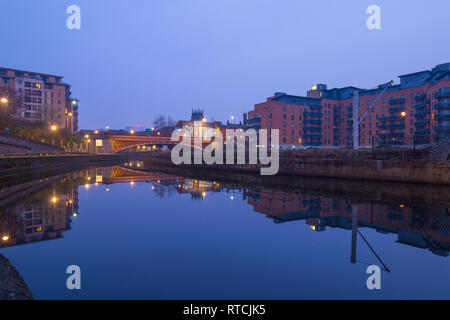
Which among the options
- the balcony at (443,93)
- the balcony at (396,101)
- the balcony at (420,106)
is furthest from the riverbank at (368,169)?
the balcony at (396,101)

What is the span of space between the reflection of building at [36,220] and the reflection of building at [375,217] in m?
9.44

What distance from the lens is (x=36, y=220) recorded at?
38.8ft

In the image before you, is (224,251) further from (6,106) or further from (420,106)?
(420,106)

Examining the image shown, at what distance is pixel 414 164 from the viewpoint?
22.0 m

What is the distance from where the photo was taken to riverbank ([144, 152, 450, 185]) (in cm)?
2091

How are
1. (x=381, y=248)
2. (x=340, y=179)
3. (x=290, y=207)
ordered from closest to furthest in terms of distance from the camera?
(x=381, y=248)
(x=290, y=207)
(x=340, y=179)

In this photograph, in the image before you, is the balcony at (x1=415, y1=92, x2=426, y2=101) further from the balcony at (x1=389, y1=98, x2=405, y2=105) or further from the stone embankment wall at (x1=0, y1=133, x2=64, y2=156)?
the stone embankment wall at (x1=0, y1=133, x2=64, y2=156)

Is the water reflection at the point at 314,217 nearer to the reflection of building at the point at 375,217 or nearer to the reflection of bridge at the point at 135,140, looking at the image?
the reflection of building at the point at 375,217

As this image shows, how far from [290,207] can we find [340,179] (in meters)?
14.6

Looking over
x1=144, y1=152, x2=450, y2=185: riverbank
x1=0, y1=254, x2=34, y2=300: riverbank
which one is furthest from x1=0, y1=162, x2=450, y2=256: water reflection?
x1=144, y1=152, x2=450, y2=185: riverbank

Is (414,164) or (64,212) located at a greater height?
(414,164)
